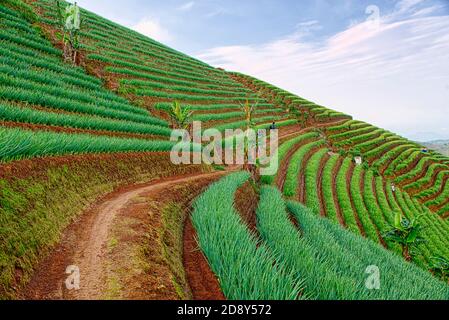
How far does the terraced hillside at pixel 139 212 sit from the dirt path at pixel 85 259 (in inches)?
0.9

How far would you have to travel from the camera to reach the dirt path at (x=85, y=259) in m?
3.54

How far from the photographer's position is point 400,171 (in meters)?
38.5

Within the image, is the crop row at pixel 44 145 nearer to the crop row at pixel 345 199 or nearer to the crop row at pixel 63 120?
the crop row at pixel 63 120

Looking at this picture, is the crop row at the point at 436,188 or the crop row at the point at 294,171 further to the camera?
the crop row at the point at 436,188

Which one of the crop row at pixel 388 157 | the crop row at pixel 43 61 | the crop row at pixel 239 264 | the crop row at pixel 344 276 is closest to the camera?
the crop row at pixel 239 264

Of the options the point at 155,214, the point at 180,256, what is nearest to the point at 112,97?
the point at 155,214

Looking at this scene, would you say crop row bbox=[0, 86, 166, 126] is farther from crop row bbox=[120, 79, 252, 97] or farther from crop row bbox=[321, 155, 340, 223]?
crop row bbox=[321, 155, 340, 223]

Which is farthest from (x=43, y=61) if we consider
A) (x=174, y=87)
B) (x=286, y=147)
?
(x=286, y=147)

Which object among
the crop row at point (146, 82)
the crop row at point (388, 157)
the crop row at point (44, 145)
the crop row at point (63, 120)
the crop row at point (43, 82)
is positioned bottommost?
the crop row at point (388, 157)

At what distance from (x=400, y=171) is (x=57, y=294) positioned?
42738 millimetres

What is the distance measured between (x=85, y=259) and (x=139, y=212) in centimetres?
182

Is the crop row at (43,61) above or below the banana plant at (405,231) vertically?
above

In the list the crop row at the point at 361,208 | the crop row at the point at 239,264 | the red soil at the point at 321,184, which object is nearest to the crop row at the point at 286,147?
the red soil at the point at 321,184

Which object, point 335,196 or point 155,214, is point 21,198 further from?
point 335,196
